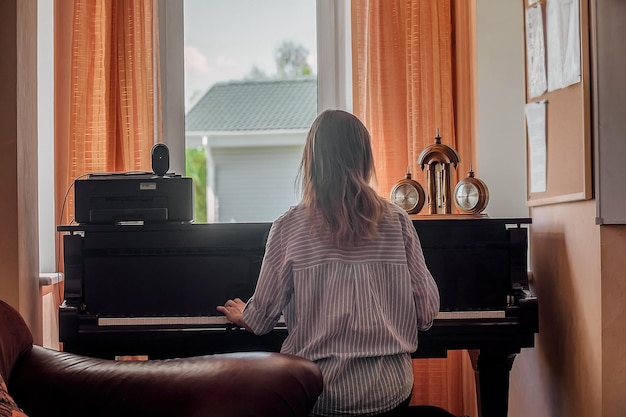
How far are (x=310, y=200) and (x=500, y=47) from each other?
1466mm

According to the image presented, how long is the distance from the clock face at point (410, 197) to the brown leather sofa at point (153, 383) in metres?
1.29

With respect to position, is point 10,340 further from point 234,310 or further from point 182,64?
point 182,64

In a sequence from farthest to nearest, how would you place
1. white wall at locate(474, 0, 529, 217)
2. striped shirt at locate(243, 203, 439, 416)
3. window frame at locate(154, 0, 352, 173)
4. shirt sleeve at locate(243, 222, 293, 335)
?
window frame at locate(154, 0, 352, 173) → white wall at locate(474, 0, 529, 217) → shirt sleeve at locate(243, 222, 293, 335) → striped shirt at locate(243, 203, 439, 416)

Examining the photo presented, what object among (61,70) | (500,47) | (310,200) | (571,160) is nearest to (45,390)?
(310,200)

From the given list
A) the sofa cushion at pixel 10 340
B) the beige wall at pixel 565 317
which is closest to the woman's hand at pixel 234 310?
the sofa cushion at pixel 10 340

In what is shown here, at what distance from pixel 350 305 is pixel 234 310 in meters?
0.55

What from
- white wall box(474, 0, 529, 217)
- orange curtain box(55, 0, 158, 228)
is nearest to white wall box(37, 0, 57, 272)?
orange curtain box(55, 0, 158, 228)

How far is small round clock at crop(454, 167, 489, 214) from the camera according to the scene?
2.69 metres

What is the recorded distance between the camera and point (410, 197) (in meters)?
2.76

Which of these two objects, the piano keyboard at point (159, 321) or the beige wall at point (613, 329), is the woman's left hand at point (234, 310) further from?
the beige wall at point (613, 329)

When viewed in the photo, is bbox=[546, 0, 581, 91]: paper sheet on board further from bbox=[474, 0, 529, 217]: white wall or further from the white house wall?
the white house wall

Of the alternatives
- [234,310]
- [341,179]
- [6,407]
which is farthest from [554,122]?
[6,407]

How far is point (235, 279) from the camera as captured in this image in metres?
2.41

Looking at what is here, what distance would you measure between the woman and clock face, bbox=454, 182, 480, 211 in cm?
79
